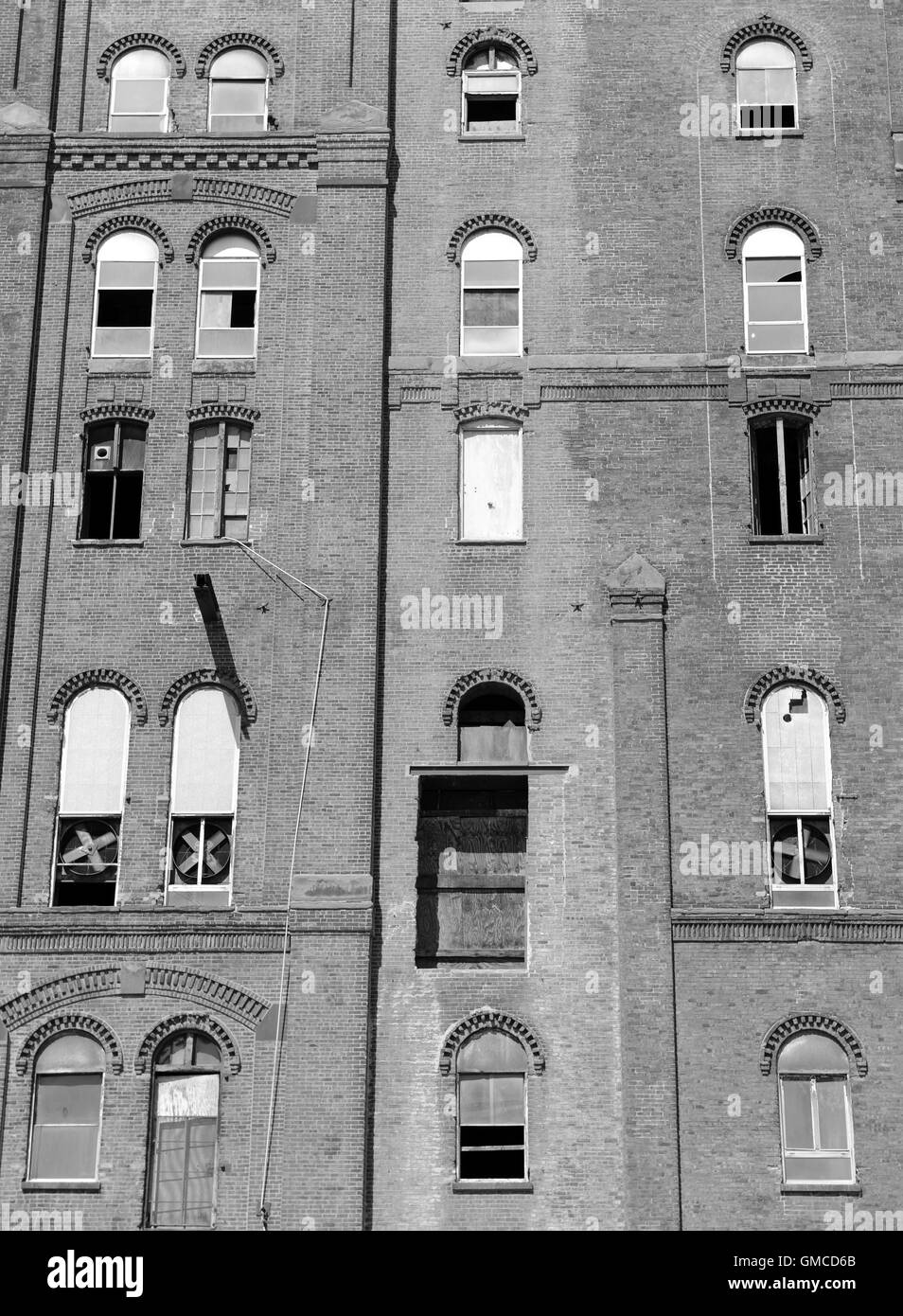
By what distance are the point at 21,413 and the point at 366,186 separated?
649 centimetres

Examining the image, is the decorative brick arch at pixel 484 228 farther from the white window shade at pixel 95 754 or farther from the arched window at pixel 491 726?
the white window shade at pixel 95 754

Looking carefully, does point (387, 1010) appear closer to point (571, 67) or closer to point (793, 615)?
point (793, 615)

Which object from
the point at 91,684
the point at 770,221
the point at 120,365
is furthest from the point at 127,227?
the point at 770,221

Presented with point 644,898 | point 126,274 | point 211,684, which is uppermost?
point 126,274

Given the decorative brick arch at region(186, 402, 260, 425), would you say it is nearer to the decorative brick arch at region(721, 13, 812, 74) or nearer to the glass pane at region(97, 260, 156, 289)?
the glass pane at region(97, 260, 156, 289)

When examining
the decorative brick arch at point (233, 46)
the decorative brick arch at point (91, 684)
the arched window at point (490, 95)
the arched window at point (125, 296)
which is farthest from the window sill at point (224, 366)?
the arched window at point (490, 95)

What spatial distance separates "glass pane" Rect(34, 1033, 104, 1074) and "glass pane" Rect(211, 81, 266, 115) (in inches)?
591

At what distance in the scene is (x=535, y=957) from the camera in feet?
89.7

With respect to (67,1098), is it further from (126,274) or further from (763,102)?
(763,102)

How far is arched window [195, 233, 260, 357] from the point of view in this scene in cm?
3042

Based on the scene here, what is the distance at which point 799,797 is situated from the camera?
28016 millimetres

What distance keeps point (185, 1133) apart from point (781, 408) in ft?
45.4

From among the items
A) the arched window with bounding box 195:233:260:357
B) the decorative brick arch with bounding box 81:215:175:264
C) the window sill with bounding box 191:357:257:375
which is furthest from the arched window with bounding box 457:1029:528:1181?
the decorative brick arch with bounding box 81:215:175:264
